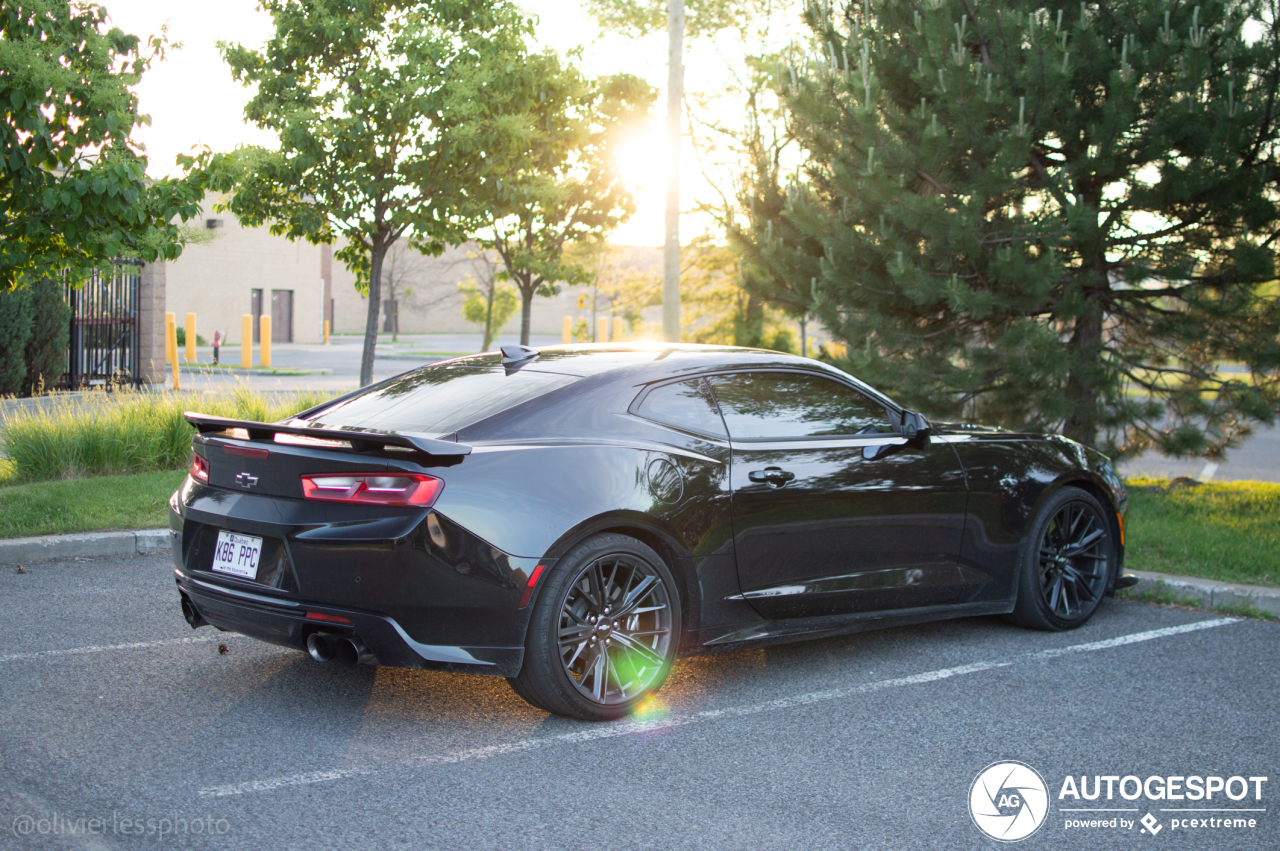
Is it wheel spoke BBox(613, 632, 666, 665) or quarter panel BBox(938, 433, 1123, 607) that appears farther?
quarter panel BBox(938, 433, 1123, 607)

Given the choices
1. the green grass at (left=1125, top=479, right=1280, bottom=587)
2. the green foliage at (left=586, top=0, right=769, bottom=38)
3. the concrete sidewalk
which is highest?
the green foliage at (left=586, top=0, right=769, bottom=38)

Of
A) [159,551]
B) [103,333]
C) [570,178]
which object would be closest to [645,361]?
[159,551]

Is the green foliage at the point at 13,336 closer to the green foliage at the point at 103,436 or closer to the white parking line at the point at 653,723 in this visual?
the green foliage at the point at 103,436

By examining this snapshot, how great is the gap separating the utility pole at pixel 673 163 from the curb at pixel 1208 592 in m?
7.30

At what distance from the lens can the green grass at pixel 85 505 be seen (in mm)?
7707

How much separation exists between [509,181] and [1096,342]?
22.3 feet

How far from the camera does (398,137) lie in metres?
12.5

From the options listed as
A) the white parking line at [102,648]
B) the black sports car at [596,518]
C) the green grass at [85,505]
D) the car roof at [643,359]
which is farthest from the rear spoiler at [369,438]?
the green grass at [85,505]

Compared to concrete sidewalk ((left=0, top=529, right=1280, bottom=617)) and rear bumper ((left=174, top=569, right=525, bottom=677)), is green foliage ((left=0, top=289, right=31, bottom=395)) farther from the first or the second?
rear bumper ((left=174, top=569, right=525, bottom=677))

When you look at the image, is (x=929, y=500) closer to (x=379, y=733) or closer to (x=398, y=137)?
(x=379, y=733)

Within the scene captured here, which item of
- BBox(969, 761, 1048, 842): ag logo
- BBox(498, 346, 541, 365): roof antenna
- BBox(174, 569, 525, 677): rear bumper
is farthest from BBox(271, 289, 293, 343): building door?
BBox(969, 761, 1048, 842): ag logo

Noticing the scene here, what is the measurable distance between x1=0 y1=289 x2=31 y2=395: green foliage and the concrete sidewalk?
11.4 m

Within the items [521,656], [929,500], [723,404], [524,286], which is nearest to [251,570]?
[521,656]

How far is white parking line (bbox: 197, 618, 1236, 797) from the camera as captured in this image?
373 centimetres
